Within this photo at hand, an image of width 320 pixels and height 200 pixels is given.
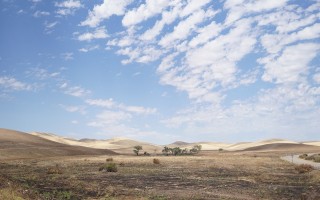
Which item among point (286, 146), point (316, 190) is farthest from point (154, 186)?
point (286, 146)

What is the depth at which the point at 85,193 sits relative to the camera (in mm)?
23438

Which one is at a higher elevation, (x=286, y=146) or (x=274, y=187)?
(x=286, y=146)

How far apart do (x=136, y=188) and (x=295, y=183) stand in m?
12.4

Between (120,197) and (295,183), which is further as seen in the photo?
(295,183)

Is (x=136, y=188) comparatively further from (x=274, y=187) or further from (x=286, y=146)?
(x=286, y=146)

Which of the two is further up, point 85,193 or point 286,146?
point 286,146

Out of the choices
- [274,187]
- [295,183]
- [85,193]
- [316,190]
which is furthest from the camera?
[295,183]

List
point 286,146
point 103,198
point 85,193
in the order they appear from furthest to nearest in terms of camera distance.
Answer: point 286,146
point 85,193
point 103,198

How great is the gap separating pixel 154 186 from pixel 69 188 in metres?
5.84

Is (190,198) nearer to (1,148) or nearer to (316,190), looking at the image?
(316,190)

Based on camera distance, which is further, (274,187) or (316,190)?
(274,187)

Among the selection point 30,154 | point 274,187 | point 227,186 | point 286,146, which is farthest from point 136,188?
point 286,146

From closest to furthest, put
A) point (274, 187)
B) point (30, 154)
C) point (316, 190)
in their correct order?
point (316, 190), point (274, 187), point (30, 154)

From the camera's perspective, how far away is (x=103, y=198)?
21328 millimetres
